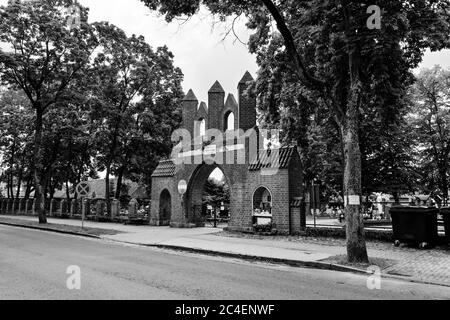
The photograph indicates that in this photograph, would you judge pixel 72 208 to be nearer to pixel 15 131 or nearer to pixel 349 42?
pixel 15 131

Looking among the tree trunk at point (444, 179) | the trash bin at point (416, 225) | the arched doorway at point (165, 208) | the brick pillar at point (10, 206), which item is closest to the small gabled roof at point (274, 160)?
the trash bin at point (416, 225)

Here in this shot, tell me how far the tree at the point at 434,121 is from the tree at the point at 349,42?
844 inches

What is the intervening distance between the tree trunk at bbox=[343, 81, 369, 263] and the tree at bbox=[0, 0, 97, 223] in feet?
64.0

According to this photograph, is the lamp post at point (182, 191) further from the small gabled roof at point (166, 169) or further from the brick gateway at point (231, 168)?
the small gabled roof at point (166, 169)

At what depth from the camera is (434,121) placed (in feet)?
103

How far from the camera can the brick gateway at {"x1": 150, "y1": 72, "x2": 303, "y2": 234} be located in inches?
653

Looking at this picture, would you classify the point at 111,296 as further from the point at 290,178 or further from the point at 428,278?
the point at 290,178

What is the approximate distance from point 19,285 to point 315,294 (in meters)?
Answer: 5.50

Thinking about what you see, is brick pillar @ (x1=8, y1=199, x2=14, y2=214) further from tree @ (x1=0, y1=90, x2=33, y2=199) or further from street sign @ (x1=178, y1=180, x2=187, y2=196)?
street sign @ (x1=178, y1=180, x2=187, y2=196)

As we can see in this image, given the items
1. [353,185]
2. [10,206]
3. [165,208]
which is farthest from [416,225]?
[10,206]

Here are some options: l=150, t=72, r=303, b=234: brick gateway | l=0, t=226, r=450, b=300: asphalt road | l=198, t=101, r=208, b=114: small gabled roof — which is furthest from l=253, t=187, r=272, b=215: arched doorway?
l=0, t=226, r=450, b=300: asphalt road

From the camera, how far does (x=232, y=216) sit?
1823 centimetres

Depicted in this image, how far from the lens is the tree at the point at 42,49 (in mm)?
21281

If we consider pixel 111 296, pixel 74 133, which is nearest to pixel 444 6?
pixel 111 296
